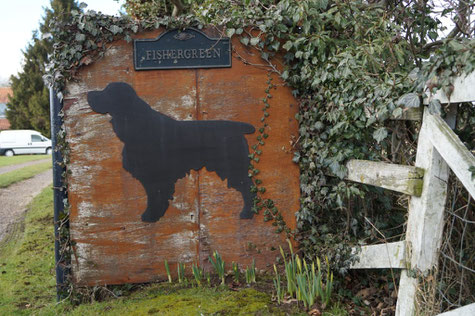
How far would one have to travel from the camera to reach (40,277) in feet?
15.9

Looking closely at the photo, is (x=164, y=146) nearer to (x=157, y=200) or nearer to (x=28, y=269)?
(x=157, y=200)

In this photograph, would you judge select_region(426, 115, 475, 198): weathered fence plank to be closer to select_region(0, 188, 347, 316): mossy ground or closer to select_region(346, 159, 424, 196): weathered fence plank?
select_region(346, 159, 424, 196): weathered fence plank

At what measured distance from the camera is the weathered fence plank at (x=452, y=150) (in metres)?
2.37

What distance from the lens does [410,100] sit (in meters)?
2.79

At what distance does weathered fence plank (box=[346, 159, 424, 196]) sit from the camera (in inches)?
114

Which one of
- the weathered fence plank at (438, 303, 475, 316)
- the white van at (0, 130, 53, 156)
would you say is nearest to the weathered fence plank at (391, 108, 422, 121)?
the weathered fence plank at (438, 303, 475, 316)

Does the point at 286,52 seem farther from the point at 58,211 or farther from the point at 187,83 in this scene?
the point at 58,211

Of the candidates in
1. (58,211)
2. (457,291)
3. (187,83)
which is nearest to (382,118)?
(457,291)

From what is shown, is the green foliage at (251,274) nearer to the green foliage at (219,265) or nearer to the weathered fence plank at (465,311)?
the green foliage at (219,265)

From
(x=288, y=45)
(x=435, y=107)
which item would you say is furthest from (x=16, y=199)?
(x=435, y=107)

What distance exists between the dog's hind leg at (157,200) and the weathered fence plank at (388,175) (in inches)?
67.1

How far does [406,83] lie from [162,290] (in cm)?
284

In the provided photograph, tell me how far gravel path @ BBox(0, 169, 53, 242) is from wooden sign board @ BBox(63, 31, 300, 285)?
324 cm

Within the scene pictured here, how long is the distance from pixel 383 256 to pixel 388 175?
639 millimetres
